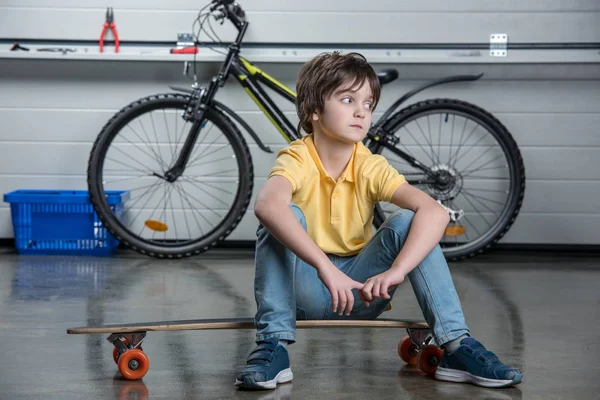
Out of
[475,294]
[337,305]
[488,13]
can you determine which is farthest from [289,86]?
[337,305]

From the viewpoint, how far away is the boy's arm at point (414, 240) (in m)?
1.82

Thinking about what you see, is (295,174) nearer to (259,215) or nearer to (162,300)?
(259,215)

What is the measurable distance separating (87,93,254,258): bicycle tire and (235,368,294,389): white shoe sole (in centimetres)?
206

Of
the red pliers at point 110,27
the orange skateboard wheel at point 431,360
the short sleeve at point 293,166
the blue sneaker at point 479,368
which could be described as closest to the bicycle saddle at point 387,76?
the red pliers at point 110,27

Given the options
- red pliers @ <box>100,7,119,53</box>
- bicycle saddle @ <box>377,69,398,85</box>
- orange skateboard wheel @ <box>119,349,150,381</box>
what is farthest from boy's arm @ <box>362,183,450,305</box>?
red pliers @ <box>100,7,119,53</box>

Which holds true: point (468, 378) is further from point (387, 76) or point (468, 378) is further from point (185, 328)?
point (387, 76)

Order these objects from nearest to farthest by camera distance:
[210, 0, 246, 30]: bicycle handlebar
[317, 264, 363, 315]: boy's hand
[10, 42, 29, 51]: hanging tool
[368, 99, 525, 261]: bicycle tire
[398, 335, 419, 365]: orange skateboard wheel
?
[317, 264, 363, 315]: boy's hand
[398, 335, 419, 365]: orange skateboard wheel
[210, 0, 246, 30]: bicycle handlebar
[368, 99, 525, 261]: bicycle tire
[10, 42, 29, 51]: hanging tool

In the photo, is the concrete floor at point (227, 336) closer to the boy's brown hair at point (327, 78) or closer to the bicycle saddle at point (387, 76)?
the boy's brown hair at point (327, 78)

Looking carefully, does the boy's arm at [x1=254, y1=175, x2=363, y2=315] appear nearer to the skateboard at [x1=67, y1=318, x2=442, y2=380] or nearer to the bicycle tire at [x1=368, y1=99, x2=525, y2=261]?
the skateboard at [x1=67, y1=318, x2=442, y2=380]

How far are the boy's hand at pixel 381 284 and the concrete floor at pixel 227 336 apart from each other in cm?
22

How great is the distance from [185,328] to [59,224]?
91.4 inches

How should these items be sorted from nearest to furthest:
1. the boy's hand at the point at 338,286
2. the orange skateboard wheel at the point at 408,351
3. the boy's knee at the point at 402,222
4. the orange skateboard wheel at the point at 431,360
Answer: the boy's hand at the point at 338,286
the boy's knee at the point at 402,222
the orange skateboard wheel at the point at 431,360
the orange skateboard wheel at the point at 408,351

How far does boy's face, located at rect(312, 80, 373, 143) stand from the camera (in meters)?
2.02

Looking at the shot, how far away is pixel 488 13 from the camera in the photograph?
4.36 meters
